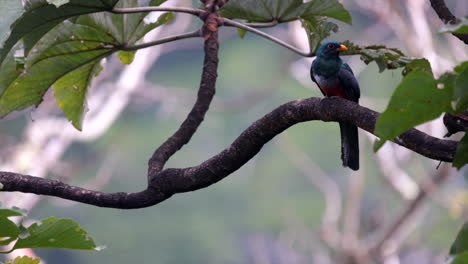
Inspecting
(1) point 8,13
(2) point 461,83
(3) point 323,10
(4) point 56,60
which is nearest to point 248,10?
(3) point 323,10

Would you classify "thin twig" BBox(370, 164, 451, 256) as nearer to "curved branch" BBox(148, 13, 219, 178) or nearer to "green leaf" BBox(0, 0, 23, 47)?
"curved branch" BBox(148, 13, 219, 178)

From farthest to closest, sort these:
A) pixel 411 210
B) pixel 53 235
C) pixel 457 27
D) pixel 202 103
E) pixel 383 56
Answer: pixel 411 210 → pixel 202 103 → pixel 383 56 → pixel 53 235 → pixel 457 27

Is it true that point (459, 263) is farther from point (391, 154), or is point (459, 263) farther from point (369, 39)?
point (369, 39)

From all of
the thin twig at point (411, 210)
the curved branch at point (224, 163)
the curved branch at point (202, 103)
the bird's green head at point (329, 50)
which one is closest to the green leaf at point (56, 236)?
the curved branch at point (224, 163)

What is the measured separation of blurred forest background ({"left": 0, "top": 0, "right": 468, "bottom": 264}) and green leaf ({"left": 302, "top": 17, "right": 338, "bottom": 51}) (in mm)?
4053

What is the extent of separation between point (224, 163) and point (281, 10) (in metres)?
0.71

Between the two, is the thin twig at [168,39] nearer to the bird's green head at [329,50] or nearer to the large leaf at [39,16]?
the large leaf at [39,16]

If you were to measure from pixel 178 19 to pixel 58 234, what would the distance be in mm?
6360

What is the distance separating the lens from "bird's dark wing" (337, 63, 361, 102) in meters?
2.38

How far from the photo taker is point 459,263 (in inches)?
30.5

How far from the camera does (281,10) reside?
214 cm

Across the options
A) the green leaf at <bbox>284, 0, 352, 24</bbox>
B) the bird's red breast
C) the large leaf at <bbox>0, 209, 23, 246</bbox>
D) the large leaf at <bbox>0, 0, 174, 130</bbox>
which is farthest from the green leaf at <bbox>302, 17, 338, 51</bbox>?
the large leaf at <bbox>0, 209, 23, 246</bbox>

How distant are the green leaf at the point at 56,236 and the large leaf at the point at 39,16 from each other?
512 millimetres

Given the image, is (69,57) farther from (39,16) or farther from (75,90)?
(39,16)
